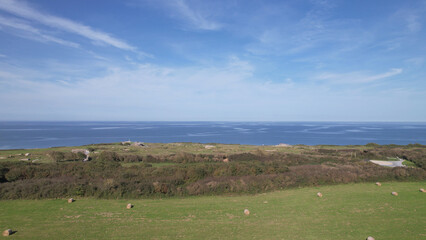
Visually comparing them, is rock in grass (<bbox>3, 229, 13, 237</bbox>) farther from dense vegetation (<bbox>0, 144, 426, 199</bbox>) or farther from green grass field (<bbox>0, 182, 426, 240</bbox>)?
dense vegetation (<bbox>0, 144, 426, 199</bbox>)

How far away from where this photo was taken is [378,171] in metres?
20.4

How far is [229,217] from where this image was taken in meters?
11.9

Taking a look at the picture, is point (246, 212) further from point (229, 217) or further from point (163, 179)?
point (163, 179)

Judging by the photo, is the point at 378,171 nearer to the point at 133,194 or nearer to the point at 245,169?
the point at 245,169

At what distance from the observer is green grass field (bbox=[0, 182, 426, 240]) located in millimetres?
10078

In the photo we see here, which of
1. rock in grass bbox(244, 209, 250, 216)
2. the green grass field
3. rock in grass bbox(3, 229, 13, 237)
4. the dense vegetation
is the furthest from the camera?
the dense vegetation

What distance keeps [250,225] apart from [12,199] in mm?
14572

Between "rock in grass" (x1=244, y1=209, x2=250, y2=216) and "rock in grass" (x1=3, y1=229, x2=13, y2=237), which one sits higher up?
"rock in grass" (x1=3, y1=229, x2=13, y2=237)

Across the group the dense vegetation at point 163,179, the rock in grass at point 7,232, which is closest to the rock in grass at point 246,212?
the dense vegetation at point 163,179

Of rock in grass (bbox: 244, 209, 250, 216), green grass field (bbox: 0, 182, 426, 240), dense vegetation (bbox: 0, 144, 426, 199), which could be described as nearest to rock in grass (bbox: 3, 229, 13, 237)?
green grass field (bbox: 0, 182, 426, 240)

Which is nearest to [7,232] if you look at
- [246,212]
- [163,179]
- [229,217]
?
[163,179]

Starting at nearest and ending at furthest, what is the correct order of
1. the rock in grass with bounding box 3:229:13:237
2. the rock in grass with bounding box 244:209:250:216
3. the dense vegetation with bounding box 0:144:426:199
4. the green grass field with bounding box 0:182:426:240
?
the rock in grass with bounding box 3:229:13:237 < the green grass field with bounding box 0:182:426:240 < the rock in grass with bounding box 244:209:250:216 < the dense vegetation with bounding box 0:144:426:199

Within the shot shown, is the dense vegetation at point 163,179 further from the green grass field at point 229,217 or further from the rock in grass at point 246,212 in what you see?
the rock in grass at point 246,212

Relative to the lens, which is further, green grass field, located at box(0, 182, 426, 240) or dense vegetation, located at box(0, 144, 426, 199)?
dense vegetation, located at box(0, 144, 426, 199)
